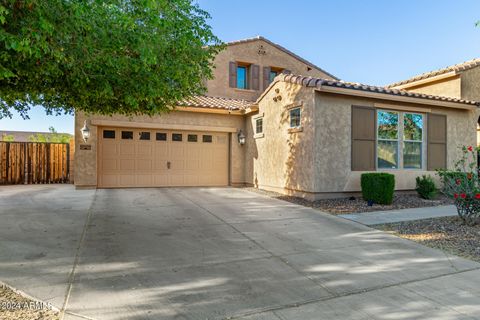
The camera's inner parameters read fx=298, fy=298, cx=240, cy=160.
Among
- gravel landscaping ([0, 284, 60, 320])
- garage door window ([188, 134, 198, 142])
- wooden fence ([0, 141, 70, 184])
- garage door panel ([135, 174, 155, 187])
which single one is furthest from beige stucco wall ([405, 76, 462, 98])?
wooden fence ([0, 141, 70, 184])

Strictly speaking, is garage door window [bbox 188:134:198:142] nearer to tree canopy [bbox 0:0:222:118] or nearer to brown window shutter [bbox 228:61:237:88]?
brown window shutter [bbox 228:61:237:88]

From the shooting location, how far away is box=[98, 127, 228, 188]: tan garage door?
38.0 feet

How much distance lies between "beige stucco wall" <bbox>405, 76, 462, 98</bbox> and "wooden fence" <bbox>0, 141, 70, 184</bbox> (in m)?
16.5

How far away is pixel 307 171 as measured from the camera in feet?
30.6

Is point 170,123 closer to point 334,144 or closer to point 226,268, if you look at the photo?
point 334,144

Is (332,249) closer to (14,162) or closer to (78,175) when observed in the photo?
(78,175)

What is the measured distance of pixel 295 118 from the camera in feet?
33.5

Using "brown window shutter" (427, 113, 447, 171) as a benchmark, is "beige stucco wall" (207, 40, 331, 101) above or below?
above

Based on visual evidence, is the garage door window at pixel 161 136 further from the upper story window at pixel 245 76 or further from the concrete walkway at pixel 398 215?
the concrete walkway at pixel 398 215

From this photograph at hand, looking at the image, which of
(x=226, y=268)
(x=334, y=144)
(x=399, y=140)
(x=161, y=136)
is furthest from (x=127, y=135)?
(x=399, y=140)

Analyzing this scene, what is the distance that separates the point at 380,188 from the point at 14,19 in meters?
8.65

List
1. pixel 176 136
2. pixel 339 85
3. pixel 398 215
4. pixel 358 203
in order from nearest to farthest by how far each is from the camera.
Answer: pixel 398 215, pixel 358 203, pixel 339 85, pixel 176 136

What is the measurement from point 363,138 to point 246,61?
893cm

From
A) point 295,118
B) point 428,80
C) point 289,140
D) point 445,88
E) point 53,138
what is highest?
point 428,80
